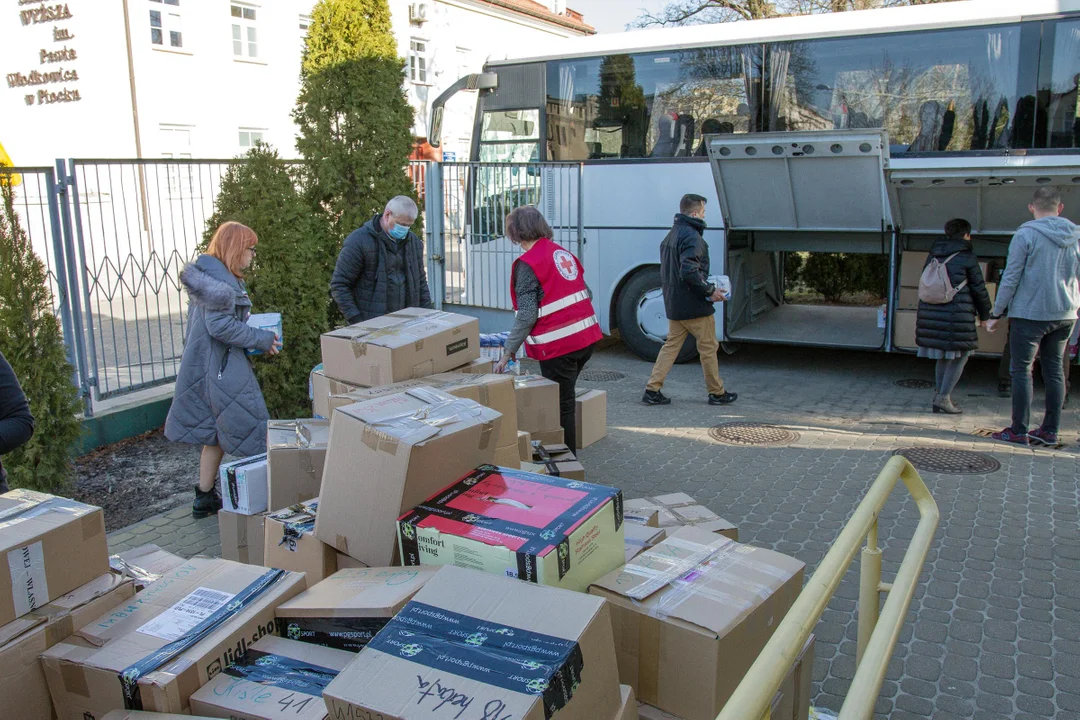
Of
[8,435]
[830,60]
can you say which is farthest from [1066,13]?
[8,435]

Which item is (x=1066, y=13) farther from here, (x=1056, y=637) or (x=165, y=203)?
(x=165, y=203)

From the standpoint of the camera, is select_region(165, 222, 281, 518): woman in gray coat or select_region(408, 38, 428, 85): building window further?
select_region(408, 38, 428, 85): building window

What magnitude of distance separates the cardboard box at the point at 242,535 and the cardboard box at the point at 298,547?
873mm

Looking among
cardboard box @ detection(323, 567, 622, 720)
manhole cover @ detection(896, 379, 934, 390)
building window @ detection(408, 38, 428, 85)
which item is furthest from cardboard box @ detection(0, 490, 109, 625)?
building window @ detection(408, 38, 428, 85)

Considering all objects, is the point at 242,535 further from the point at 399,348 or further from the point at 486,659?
the point at 486,659

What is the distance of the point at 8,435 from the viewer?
3078 mm

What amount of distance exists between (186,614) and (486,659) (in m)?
1.02

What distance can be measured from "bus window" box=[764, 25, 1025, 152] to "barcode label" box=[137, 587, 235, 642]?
7859 mm

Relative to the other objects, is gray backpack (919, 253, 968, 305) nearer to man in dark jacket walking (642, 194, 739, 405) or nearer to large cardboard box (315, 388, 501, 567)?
man in dark jacket walking (642, 194, 739, 405)

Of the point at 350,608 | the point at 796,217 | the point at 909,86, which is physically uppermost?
the point at 909,86

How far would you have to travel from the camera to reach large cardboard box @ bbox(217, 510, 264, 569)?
4082 millimetres

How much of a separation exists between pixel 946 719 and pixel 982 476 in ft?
10.3

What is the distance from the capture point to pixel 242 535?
414 cm

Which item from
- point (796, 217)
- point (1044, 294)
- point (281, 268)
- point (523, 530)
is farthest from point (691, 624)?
point (796, 217)
